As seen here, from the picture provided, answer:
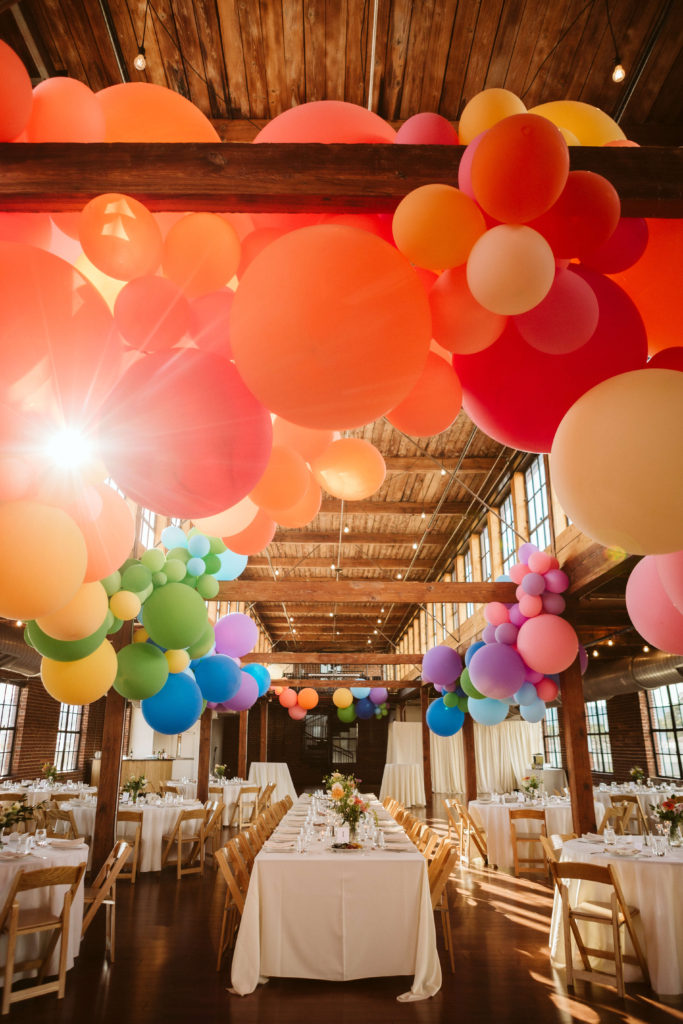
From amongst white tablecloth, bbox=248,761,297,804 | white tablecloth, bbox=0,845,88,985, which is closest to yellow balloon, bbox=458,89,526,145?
white tablecloth, bbox=0,845,88,985

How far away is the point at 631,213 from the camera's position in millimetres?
1863

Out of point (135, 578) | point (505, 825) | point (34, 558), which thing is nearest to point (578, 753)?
point (505, 825)

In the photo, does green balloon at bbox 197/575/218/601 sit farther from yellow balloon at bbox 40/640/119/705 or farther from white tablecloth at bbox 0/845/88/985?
white tablecloth at bbox 0/845/88/985

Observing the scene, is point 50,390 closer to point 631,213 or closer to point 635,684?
point 631,213

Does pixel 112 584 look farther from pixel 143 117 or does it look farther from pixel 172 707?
pixel 143 117

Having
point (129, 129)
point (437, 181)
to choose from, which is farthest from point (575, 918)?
point (129, 129)

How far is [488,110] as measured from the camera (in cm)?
181

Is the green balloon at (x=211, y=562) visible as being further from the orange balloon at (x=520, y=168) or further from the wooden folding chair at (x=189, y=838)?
the wooden folding chair at (x=189, y=838)

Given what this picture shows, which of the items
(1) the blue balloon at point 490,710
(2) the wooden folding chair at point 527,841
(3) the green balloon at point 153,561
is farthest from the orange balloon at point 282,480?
(2) the wooden folding chair at point 527,841

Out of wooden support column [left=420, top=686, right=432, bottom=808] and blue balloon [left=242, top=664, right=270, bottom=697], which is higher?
blue balloon [left=242, top=664, right=270, bottom=697]

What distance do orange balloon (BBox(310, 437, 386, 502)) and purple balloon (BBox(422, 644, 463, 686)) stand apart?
484cm

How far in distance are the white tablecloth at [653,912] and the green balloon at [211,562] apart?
3602 mm

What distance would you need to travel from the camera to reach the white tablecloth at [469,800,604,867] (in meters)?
8.49

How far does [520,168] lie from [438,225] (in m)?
0.21
